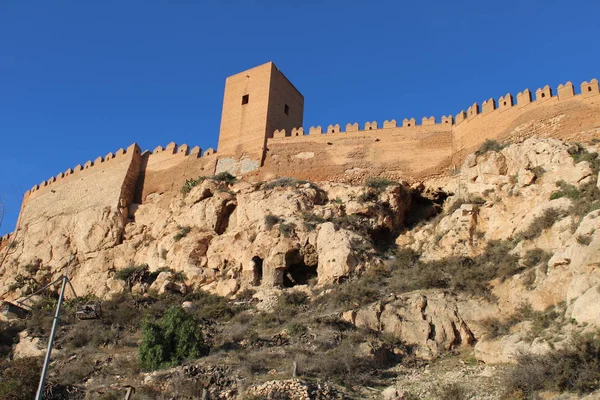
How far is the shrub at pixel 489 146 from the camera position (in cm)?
2205

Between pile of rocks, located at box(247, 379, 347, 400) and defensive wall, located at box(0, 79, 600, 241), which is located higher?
defensive wall, located at box(0, 79, 600, 241)

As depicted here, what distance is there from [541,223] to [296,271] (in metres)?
8.29

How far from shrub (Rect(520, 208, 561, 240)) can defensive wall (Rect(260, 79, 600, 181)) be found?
448 centimetres

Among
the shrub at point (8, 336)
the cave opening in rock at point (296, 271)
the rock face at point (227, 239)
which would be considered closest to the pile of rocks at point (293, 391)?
the rock face at point (227, 239)

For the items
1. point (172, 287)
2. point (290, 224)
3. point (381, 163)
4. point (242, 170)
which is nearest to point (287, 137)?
point (242, 170)

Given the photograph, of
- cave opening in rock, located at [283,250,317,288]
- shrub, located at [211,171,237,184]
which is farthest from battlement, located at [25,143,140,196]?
cave opening in rock, located at [283,250,317,288]

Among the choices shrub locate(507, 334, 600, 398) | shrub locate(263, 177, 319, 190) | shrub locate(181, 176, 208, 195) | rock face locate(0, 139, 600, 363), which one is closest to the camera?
shrub locate(507, 334, 600, 398)

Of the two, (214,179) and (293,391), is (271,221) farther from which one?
(293,391)

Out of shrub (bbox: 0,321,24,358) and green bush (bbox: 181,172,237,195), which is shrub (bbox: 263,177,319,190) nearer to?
green bush (bbox: 181,172,237,195)

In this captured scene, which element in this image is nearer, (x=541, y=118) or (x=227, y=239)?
(x=541, y=118)

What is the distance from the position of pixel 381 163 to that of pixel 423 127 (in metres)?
2.17

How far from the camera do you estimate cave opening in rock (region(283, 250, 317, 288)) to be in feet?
71.1

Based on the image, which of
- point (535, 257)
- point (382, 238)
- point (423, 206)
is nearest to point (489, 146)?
point (423, 206)

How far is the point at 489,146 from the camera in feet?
73.0
